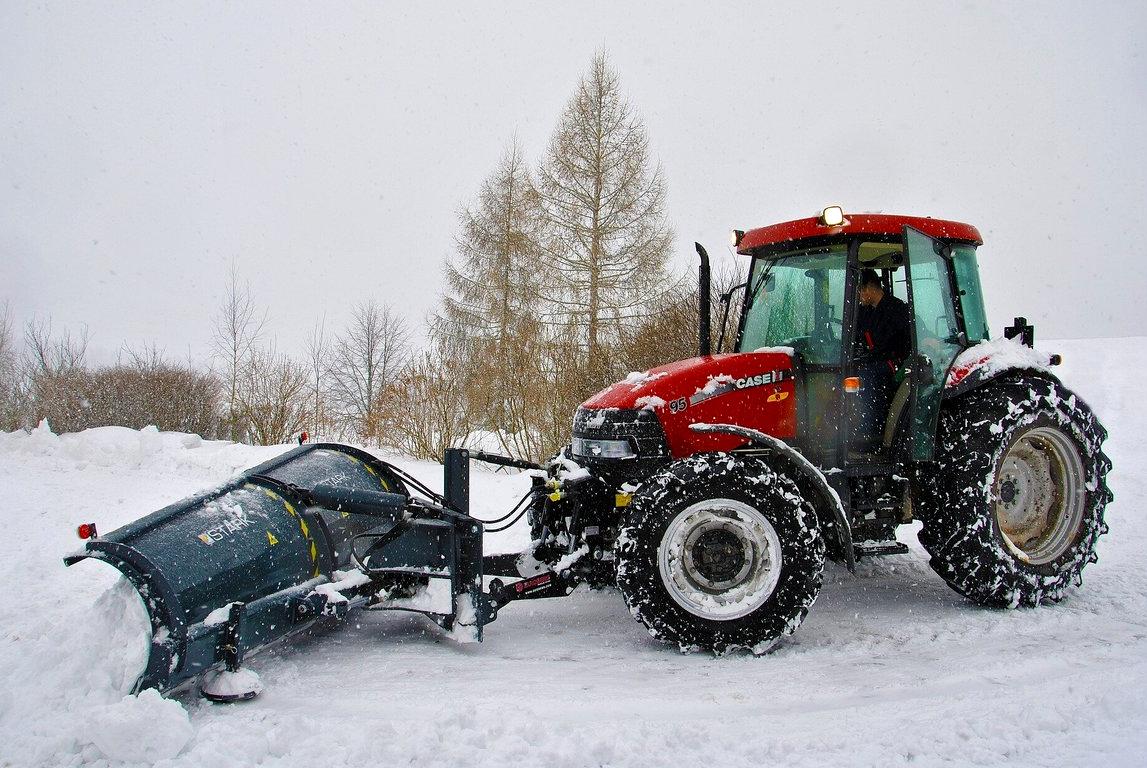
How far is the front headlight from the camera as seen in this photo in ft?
14.2

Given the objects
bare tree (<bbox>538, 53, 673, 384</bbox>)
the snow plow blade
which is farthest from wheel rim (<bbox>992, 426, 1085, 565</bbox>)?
bare tree (<bbox>538, 53, 673, 384</bbox>)

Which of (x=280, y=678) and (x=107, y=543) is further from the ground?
(x=107, y=543)

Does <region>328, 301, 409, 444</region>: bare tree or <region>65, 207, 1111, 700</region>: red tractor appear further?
<region>328, 301, 409, 444</region>: bare tree

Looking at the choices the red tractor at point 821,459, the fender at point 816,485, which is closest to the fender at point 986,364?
the red tractor at point 821,459

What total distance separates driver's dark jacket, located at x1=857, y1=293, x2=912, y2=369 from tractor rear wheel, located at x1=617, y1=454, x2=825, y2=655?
1264 millimetres

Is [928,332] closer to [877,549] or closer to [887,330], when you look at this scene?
[887,330]

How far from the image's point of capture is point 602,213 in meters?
17.5

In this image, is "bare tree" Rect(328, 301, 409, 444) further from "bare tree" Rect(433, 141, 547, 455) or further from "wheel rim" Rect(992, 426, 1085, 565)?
"wheel rim" Rect(992, 426, 1085, 565)

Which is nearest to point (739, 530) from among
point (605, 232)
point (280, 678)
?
point (280, 678)

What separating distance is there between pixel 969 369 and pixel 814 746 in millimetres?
2769

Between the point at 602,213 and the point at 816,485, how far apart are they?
46.2ft

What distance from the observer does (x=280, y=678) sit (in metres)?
3.60

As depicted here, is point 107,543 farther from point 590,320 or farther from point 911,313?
point 590,320

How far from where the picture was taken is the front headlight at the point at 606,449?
433cm
